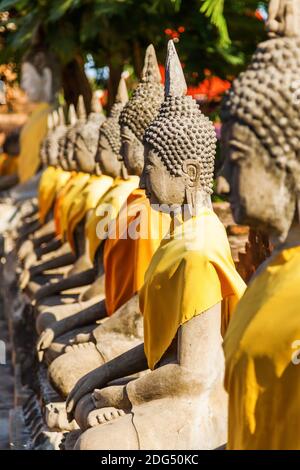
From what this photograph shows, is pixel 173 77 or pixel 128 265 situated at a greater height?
pixel 173 77

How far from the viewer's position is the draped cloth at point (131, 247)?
4957 mm

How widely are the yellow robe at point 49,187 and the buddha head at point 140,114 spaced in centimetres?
421

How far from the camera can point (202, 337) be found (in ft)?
11.8

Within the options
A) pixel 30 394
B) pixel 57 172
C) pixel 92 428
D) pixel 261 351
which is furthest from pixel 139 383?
pixel 57 172

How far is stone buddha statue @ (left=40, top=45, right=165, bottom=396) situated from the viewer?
16.5 feet

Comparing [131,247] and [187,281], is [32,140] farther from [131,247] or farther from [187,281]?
[187,281]

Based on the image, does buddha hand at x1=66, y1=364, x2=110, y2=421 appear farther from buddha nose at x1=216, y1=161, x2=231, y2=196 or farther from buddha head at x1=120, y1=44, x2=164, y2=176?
buddha nose at x1=216, y1=161, x2=231, y2=196

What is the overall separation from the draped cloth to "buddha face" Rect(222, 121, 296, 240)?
224cm

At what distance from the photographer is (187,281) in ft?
12.0

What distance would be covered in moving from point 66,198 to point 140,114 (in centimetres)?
301

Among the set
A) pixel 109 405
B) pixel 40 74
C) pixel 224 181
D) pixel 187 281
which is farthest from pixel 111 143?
pixel 40 74

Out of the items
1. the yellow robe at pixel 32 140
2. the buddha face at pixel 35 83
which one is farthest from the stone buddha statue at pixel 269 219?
the buddha face at pixel 35 83

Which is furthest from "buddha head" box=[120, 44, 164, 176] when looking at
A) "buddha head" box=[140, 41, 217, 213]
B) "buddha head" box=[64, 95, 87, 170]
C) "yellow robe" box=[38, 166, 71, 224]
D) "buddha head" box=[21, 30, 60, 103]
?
"buddha head" box=[21, 30, 60, 103]

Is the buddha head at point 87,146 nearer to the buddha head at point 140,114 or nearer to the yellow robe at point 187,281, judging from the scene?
Answer: the buddha head at point 140,114
